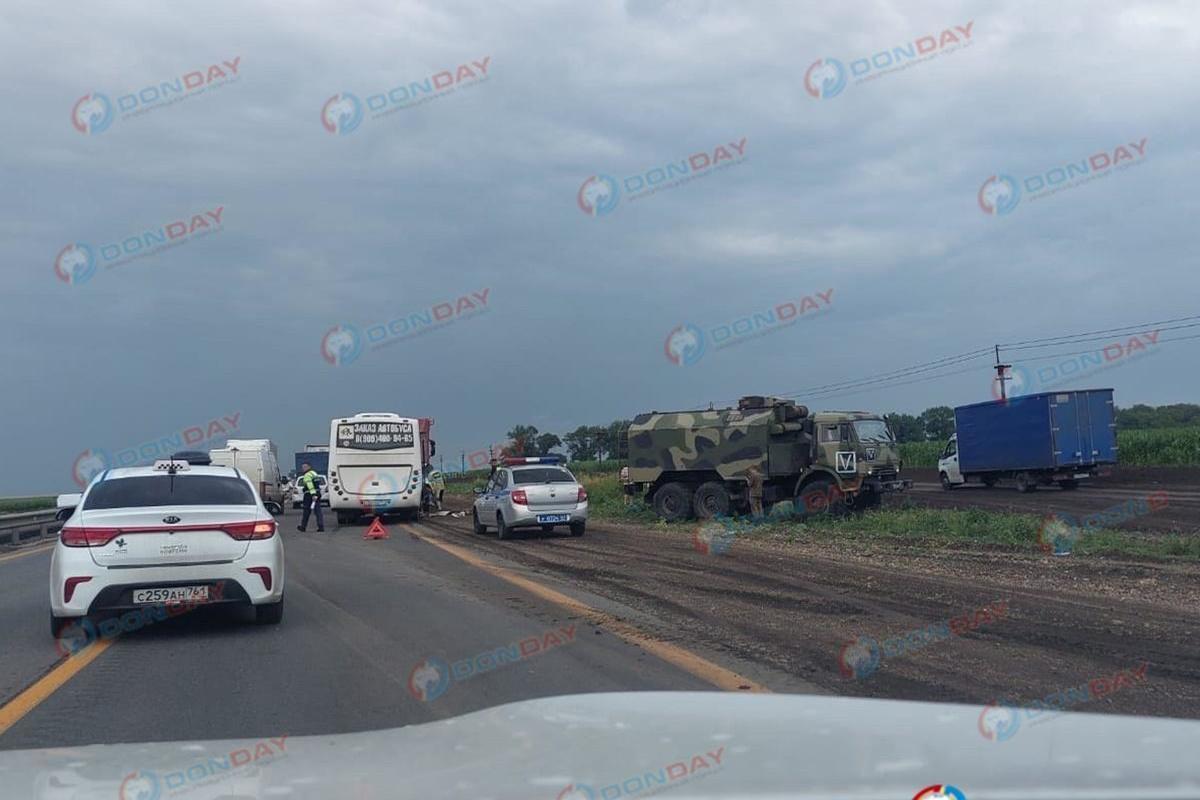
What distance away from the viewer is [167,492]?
9438 millimetres

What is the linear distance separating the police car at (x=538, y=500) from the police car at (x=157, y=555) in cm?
1130

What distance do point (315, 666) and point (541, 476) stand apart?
13698 millimetres

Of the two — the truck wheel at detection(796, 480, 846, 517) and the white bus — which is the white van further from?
the truck wheel at detection(796, 480, 846, 517)

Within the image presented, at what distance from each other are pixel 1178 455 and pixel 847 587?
3426 cm

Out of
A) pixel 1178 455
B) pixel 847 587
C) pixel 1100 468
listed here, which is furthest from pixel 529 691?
pixel 1178 455

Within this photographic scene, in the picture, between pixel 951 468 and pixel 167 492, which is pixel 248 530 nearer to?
pixel 167 492

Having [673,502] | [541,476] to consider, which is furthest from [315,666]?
[673,502]

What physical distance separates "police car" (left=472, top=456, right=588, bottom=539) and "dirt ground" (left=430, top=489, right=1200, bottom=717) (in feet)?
10.6

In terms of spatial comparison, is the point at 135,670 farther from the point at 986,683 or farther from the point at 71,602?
the point at 986,683

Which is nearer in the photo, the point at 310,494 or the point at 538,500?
the point at 538,500

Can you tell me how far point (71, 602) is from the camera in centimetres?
857

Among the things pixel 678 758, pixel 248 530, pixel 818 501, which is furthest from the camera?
pixel 818 501

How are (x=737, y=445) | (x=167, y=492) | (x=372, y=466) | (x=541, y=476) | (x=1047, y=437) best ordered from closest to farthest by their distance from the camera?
(x=167, y=492) < (x=541, y=476) < (x=737, y=445) < (x=372, y=466) < (x=1047, y=437)

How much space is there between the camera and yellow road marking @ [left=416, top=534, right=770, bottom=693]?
6.75 meters
